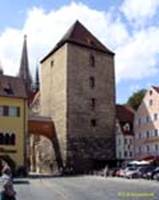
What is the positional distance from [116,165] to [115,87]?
38.7 feet

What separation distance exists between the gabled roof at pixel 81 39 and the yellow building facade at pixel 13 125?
1361 cm

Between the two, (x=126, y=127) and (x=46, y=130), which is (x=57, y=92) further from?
(x=126, y=127)

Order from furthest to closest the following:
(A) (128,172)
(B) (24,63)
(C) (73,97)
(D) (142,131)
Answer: (B) (24,63) → (D) (142,131) → (C) (73,97) → (A) (128,172)

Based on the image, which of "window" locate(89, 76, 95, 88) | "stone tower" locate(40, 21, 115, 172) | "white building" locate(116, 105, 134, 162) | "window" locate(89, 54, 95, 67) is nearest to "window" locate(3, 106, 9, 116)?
"stone tower" locate(40, 21, 115, 172)

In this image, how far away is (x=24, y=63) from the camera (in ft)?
427

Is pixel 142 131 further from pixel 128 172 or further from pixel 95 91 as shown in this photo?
pixel 128 172

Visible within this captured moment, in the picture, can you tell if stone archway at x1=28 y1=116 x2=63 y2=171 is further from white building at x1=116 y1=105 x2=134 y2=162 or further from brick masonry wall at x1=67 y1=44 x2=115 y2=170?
white building at x1=116 y1=105 x2=134 y2=162

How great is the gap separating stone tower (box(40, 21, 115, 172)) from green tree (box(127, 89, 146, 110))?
1342 centimetres

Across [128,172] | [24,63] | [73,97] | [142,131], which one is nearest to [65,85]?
[73,97]

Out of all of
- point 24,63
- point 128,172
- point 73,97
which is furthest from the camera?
point 24,63

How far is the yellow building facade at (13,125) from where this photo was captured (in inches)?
2304

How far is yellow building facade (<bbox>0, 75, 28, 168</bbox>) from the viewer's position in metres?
58.5

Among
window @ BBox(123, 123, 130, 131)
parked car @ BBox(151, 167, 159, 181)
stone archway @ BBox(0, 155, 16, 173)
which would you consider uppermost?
window @ BBox(123, 123, 130, 131)

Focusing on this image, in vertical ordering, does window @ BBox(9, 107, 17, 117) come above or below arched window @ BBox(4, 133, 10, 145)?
above
